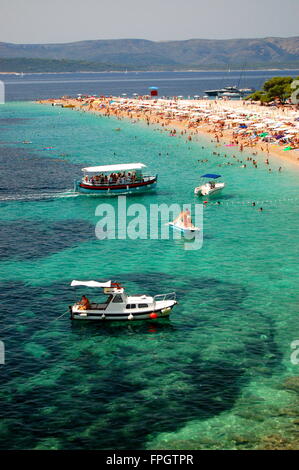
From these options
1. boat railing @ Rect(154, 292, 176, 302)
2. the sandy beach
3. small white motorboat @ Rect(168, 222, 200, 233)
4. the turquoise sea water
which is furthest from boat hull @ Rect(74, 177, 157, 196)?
boat railing @ Rect(154, 292, 176, 302)

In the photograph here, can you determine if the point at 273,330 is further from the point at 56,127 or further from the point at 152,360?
the point at 56,127

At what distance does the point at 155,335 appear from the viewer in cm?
3675

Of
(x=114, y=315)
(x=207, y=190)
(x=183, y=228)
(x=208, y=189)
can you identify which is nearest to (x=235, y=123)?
(x=208, y=189)

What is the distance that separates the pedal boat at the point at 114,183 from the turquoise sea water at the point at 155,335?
2.80m

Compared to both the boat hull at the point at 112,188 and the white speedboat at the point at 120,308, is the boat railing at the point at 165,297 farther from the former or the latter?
the boat hull at the point at 112,188

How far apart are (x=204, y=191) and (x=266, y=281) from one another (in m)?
29.5

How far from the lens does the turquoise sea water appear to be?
90.5 feet

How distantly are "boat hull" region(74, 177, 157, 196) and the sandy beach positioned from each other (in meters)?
24.5

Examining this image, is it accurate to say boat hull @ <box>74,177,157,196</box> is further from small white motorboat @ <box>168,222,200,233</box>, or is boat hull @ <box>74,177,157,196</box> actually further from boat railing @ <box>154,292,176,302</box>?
boat railing @ <box>154,292,176,302</box>

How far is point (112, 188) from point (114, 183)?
770 mm

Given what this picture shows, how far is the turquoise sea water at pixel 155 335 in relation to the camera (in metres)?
27.6

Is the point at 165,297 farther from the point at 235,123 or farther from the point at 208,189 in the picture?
the point at 235,123

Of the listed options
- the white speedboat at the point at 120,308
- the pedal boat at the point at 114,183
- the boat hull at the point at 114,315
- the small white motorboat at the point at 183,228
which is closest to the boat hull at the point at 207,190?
the pedal boat at the point at 114,183

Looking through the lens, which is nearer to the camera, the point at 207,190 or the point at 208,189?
the point at 207,190
